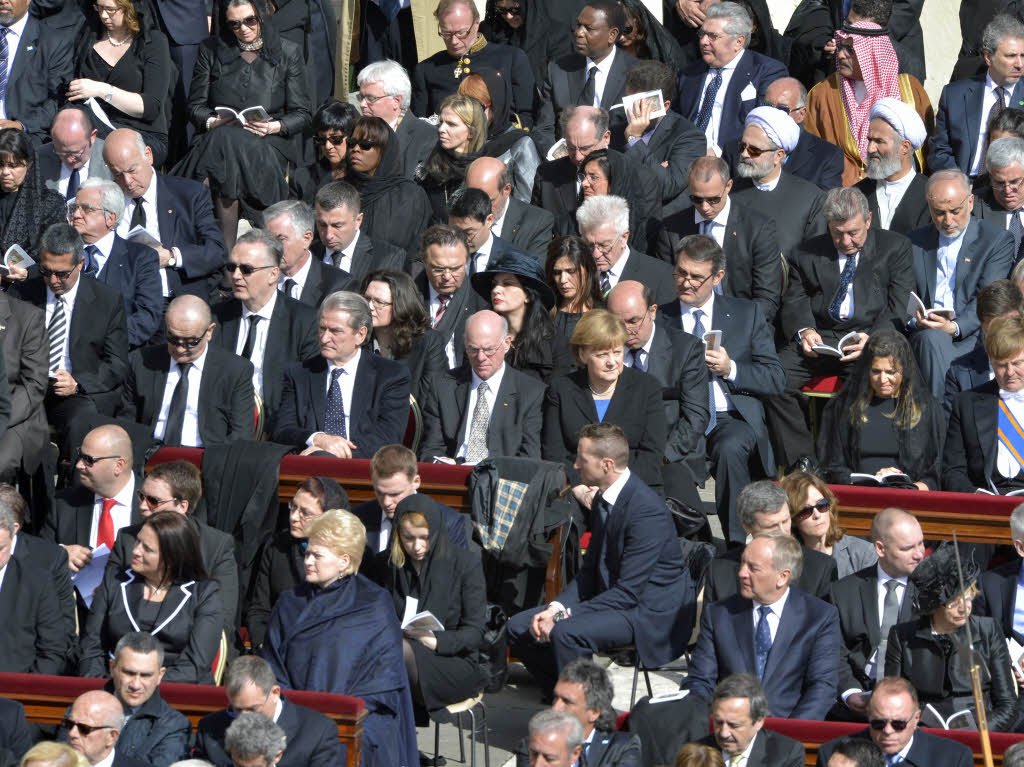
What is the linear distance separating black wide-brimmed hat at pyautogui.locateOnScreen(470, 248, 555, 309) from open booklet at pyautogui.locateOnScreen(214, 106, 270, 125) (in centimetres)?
249

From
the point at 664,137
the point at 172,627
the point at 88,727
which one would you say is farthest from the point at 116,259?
the point at 88,727

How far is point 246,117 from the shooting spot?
12438mm

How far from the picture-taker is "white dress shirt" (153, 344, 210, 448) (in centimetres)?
980

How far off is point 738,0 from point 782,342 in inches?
138

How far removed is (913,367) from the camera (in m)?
9.75

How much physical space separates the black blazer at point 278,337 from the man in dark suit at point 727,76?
357cm

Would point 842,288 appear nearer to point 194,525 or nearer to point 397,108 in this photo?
point 397,108

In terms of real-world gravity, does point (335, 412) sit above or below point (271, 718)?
above

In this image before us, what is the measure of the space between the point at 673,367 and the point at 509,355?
34.1 inches

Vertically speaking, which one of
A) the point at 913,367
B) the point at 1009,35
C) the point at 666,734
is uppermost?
the point at 1009,35

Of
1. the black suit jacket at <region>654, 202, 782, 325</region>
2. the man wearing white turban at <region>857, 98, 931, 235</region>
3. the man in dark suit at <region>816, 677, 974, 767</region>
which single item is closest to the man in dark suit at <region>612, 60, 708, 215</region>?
the black suit jacket at <region>654, 202, 782, 325</region>

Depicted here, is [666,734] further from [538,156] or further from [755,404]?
[538,156]

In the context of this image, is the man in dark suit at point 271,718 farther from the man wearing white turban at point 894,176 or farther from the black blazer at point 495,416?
the man wearing white turban at point 894,176

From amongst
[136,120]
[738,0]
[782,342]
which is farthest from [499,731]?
[738,0]
